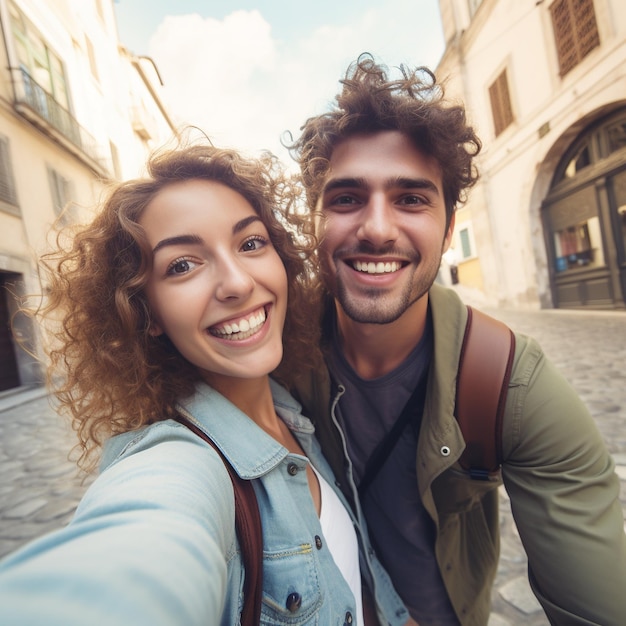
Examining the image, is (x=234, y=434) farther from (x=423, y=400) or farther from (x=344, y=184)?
(x=344, y=184)

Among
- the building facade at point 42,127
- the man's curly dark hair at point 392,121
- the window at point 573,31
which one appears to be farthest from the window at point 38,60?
the window at point 573,31

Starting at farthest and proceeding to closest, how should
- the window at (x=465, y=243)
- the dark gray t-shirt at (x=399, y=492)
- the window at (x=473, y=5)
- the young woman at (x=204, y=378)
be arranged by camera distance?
the window at (x=465, y=243) < the window at (x=473, y=5) < the dark gray t-shirt at (x=399, y=492) < the young woman at (x=204, y=378)

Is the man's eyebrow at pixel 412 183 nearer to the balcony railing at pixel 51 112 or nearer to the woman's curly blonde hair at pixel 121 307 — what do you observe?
the woman's curly blonde hair at pixel 121 307

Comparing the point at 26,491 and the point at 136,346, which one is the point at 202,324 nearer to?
the point at 136,346

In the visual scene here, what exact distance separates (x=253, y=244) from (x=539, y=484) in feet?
3.70

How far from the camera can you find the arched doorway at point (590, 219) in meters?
8.08

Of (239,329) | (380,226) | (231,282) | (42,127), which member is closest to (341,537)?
(239,329)

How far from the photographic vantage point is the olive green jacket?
1.09 m

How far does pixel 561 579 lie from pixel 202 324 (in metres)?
1.23

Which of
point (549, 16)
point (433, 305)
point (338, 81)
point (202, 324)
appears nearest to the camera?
point (202, 324)

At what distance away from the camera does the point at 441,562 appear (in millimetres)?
1426

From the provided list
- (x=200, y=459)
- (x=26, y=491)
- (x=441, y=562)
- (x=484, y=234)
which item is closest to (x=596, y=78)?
(x=484, y=234)

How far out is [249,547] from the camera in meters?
0.80

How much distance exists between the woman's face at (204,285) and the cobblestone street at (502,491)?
3.66ft
